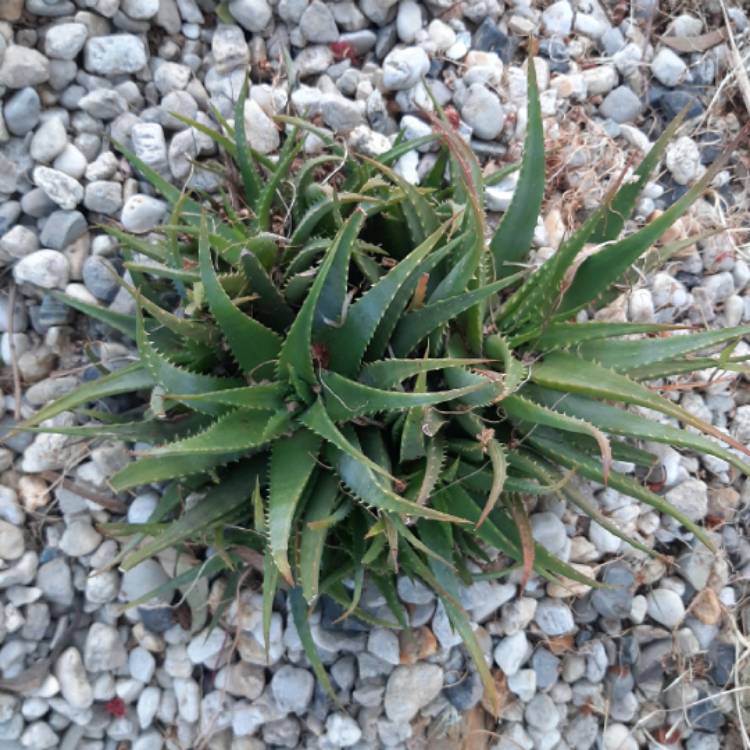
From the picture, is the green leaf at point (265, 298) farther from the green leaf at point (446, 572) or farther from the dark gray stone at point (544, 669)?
the dark gray stone at point (544, 669)

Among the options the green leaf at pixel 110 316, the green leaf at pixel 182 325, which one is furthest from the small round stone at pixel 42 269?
the green leaf at pixel 182 325

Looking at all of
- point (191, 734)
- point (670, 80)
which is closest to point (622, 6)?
point (670, 80)

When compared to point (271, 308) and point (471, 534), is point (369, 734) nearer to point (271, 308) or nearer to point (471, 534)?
point (471, 534)

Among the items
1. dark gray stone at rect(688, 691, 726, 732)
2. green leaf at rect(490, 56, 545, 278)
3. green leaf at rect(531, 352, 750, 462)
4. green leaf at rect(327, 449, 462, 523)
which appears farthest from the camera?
dark gray stone at rect(688, 691, 726, 732)

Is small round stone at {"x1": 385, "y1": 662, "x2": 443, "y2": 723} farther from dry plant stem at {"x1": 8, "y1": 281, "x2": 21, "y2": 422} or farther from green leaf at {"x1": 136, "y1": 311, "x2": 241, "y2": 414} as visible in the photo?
dry plant stem at {"x1": 8, "y1": 281, "x2": 21, "y2": 422}

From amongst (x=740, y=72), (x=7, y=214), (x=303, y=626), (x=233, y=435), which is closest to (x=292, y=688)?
(x=303, y=626)

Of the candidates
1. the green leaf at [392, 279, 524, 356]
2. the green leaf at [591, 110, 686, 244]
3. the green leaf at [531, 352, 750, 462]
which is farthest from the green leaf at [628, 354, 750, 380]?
the green leaf at [392, 279, 524, 356]
